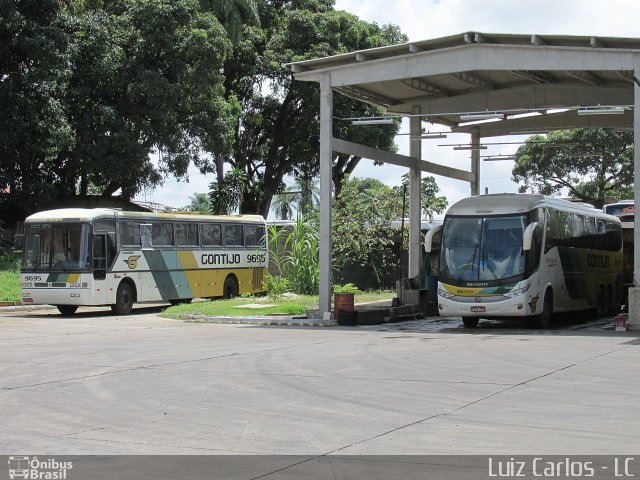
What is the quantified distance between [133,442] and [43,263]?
64.8 ft

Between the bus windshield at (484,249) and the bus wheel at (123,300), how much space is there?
A: 1072cm

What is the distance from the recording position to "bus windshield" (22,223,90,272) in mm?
26812

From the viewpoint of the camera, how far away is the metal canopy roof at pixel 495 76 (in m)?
21.9

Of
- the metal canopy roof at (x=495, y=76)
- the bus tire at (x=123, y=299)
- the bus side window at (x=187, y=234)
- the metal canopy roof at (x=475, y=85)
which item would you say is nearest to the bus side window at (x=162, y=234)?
the bus side window at (x=187, y=234)

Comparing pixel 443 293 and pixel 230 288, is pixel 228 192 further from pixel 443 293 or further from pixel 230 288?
pixel 443 293

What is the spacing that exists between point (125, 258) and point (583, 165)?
127ft

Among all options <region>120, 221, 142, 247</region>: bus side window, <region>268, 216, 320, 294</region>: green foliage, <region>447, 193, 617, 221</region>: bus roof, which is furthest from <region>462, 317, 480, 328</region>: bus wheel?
<region>120, 221, 142, 247</region>: bus side window

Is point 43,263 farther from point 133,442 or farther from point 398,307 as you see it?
point 133,442

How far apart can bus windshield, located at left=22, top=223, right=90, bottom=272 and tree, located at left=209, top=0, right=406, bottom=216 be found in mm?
18121

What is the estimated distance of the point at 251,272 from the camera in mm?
35688

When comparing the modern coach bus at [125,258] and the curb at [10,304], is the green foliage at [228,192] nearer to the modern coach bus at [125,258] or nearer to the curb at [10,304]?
the modern coach bus at [125,258]

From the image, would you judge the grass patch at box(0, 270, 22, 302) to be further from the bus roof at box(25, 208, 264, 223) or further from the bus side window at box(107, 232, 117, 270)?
the bus side window at box(107, 232, 117, 270)

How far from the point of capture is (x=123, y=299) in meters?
28.4
